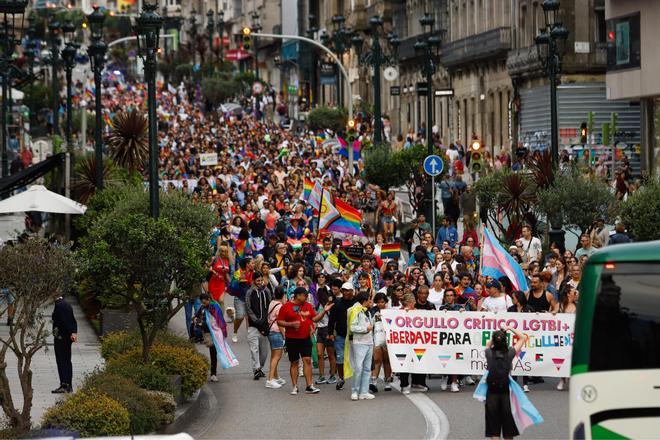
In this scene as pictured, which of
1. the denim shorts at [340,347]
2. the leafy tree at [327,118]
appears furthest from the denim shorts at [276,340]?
the leafy tree at [327,118]

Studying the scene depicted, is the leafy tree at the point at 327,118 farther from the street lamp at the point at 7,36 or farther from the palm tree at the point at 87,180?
the palm tree at the point at 87,180

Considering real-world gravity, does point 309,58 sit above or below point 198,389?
above

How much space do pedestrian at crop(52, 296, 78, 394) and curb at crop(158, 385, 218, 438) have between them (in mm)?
1528

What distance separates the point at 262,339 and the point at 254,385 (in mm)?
695

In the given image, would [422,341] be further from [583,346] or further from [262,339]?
[583,346]

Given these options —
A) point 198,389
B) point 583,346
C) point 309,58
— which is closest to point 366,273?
point 198,389

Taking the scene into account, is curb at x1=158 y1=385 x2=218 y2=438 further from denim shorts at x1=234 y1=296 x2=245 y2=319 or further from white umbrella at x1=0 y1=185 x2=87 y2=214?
white umbrella at x1=0 y1=185 x2=87 y2=214

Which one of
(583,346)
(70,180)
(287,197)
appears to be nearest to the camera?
(583,346)

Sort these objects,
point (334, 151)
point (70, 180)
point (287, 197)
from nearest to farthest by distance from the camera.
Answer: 1. point (70, 180)
2. point (287, 197)
3. point (334, 151)

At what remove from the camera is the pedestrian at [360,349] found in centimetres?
1995

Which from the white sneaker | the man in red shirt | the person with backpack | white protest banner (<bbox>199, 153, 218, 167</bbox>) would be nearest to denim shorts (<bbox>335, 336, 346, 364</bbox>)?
the man in red shirt

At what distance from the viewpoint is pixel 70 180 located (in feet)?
113

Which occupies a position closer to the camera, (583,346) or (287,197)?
(583,346)

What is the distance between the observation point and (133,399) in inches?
658
